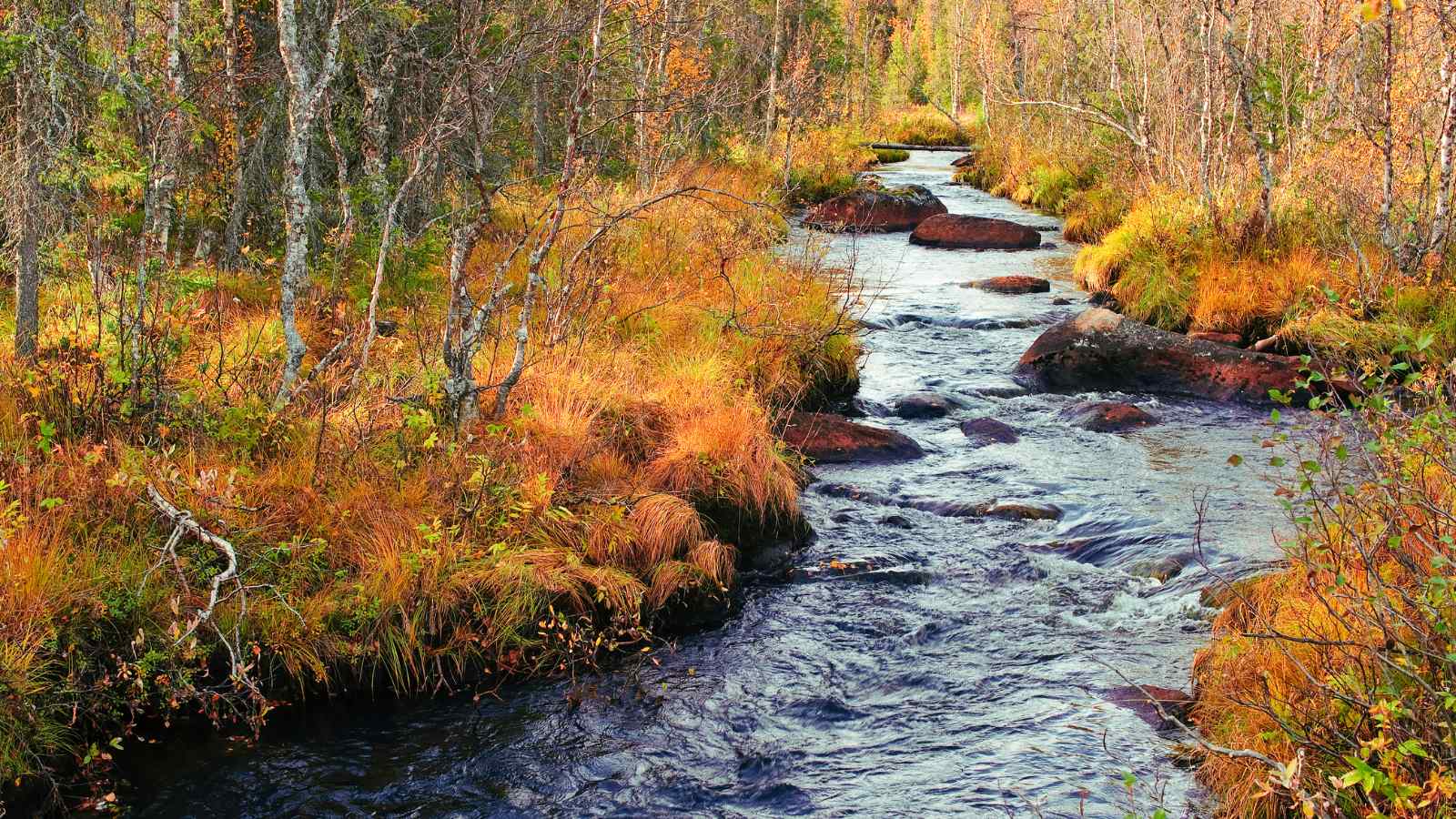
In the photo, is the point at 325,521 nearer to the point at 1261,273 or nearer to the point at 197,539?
the point at 197,539

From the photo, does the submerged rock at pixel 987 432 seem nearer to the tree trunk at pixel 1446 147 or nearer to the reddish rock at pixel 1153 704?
the reddish rock at pixel 1153 704

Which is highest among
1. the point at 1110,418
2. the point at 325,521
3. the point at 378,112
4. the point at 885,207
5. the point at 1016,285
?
the point at 378,112

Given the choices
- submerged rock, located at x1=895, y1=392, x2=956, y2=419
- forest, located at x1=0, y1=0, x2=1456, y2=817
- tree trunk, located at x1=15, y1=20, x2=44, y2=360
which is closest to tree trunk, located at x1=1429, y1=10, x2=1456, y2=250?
forest, located at x1=0, y1=0, x2=1456, y2=817

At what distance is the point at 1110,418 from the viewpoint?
9938 millimetres

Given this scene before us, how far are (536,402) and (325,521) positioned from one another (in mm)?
1944

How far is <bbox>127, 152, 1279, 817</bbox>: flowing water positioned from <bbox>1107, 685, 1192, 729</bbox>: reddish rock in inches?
2.4

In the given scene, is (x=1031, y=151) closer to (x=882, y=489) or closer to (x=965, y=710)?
(x=882, y=489)

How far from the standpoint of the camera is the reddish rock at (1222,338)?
1164 centimetres

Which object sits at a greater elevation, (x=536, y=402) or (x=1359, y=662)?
(x=1359, y=662)

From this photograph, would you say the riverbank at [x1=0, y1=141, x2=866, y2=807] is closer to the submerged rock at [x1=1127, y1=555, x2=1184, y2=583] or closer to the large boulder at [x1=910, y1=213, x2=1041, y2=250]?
the submerged rock at [x1=1127, y1=555, x2=1184, y2=583]

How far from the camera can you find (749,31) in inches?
1058

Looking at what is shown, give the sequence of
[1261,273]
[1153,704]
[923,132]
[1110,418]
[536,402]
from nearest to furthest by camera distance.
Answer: [1153,704] → [536,402] → [1110,418] → [1261,273] → [923,132]

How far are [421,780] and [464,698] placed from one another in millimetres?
717

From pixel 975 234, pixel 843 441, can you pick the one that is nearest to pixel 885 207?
pixel 975 234
